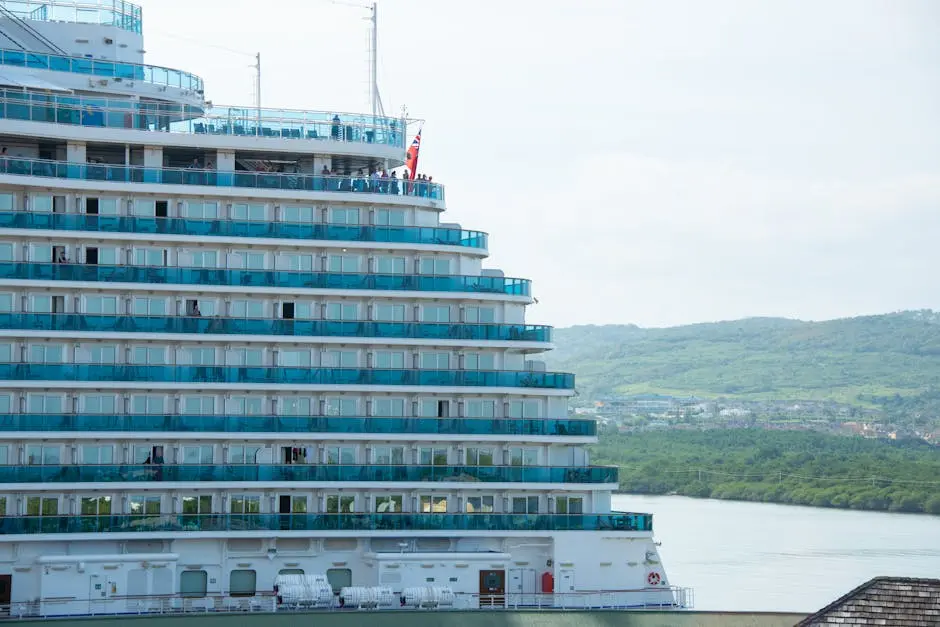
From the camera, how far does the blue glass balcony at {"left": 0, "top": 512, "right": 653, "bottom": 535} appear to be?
42125mm

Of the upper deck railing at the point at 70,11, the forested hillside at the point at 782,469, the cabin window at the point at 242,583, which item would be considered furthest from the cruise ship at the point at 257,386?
the forested hillside at the point at 782,469

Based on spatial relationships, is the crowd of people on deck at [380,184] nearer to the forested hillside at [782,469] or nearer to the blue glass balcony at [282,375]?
the blue glass balcony at [282,375]

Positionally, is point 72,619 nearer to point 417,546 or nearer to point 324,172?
point 417,546

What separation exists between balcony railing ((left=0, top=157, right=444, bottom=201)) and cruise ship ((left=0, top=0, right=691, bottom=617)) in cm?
7

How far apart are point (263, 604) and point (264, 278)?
319 inches

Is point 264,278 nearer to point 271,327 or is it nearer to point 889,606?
point 271,327

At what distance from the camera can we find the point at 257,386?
144 ft

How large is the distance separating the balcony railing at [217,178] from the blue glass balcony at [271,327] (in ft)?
11.2

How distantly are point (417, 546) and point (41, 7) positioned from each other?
60.2ft

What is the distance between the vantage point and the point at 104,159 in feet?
148

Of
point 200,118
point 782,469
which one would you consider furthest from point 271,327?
point 782,469

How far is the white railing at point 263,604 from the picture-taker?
41.7m

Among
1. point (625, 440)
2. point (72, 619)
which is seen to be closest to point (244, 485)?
point (72, 619)

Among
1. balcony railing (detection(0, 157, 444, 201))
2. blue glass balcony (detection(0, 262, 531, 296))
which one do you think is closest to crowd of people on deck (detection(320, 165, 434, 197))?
balcony railing (detection(0, 157, 444, 201))
